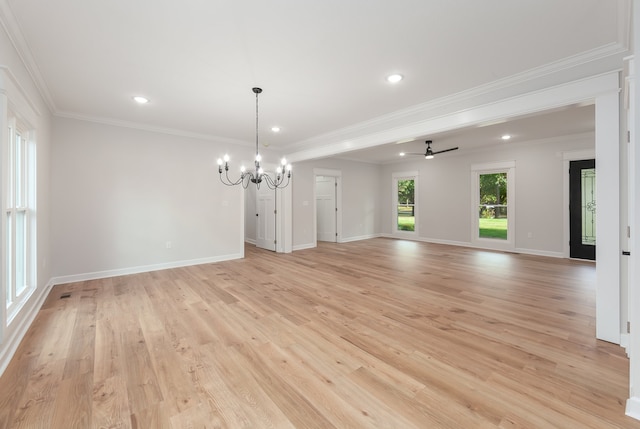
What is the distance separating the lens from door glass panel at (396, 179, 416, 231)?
8773 mm

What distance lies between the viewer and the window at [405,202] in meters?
8.70

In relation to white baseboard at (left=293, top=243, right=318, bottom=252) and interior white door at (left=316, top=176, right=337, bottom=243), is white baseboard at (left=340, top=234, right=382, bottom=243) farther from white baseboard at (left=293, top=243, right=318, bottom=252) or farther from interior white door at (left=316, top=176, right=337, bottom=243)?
white baseboard at (left=293, top=243, right=318, bottom=252)

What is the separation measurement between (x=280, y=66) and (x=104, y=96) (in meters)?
2.56

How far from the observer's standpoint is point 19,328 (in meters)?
2.53

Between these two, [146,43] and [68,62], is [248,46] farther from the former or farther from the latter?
[68,62]

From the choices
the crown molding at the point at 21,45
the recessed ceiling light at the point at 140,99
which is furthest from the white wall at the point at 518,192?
the crown molding at the point at 21,45

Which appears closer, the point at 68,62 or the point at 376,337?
the point at 376,337

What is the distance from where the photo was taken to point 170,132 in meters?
5.12

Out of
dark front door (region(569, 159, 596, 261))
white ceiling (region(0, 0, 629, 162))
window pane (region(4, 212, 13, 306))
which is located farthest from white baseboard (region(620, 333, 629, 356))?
window pane (region(4, 212, 13, 306))

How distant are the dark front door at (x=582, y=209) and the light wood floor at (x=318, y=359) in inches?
88.6

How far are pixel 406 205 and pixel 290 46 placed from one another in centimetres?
731

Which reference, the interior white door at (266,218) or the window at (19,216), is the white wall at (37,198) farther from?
the interior white door at (266,218)

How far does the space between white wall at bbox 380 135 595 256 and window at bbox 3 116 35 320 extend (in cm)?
836

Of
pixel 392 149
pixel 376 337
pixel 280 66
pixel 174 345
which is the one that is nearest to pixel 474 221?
pixel 392 149
